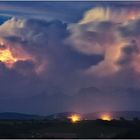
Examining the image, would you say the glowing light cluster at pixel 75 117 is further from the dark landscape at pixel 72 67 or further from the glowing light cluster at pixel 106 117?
the glowing light cluster at pixel 106 117

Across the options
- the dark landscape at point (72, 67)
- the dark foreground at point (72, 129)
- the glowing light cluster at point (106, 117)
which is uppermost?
the dark landscape at point (72, 67)

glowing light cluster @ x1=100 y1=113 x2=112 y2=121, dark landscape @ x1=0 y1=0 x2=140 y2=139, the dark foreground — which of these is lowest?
the dark foreground

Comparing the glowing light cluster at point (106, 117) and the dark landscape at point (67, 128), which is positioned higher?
the glowing light cluster at point (106, 117)

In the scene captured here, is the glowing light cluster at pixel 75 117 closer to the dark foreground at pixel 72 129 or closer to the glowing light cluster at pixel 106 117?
the dark foreground at pixel 72 129

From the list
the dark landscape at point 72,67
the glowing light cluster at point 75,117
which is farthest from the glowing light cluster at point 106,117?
the glowing light cluster at point 75,117

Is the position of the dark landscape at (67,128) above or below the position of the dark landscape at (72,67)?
below

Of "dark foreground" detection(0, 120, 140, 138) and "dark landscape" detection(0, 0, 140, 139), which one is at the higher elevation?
"dark landscape" detection(0, 0, 140, 139)

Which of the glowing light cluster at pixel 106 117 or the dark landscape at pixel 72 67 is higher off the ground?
the dark landscape at pixel 72 67

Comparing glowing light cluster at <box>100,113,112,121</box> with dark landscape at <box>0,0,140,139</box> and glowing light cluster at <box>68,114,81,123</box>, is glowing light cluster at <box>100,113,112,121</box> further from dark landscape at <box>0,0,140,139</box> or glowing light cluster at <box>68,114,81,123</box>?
glowing light cluster at <box>68,114,81,123</box>

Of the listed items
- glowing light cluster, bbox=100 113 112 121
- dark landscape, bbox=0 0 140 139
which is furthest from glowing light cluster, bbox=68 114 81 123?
glowing light cluster, bbox=100 113 112 121
